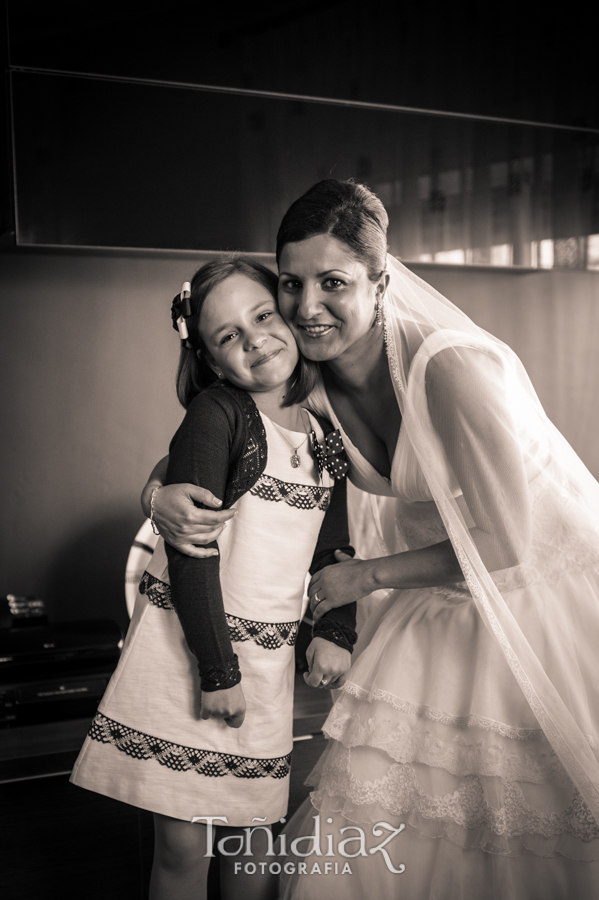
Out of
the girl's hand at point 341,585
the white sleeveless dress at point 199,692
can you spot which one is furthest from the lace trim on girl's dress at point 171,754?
the girl's hand at point 341,585

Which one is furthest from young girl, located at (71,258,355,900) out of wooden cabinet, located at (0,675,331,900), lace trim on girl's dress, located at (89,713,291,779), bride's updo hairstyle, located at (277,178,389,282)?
wooden cabinet, located at (0,675,331,900)

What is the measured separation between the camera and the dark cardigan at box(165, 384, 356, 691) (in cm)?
112

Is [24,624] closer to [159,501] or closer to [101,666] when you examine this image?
[101,666]

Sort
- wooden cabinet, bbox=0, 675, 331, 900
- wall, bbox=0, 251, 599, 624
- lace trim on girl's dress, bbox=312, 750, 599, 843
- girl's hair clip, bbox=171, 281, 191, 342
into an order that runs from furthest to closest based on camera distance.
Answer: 1. wall, bbox=0, 251, 599, 624
2. wooden cabinet, bbox=0, 675, 331, 900
3. girl's hair clip, bbox=171, 281, 191, 342
4. lace trim on girl's dress, bbox=312, 750, 599, 843

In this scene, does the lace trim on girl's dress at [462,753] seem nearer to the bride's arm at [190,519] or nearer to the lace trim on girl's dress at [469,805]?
the lace trim on girl's dress at [469,805]

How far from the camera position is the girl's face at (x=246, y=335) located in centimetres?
118

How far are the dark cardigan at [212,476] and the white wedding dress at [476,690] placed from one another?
0.24 metres

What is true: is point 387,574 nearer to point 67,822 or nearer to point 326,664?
point 326,664

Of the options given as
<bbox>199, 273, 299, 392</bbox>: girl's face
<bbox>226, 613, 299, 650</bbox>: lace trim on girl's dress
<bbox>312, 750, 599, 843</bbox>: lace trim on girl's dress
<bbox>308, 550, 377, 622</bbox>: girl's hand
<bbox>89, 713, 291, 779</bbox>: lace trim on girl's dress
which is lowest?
<bbox>312, 750, 599, 843</bbox>: lace trim on girl's dress

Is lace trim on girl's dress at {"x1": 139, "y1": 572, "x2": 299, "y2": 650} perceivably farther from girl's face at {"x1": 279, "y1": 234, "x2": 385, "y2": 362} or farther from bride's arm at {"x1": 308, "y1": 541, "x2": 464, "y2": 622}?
girl's face at {"x1": 279, "y1": 234, "x2": 385, "y2": 362}

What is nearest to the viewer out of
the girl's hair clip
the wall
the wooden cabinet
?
the girl's hair clip

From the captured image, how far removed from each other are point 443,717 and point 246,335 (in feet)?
2.14

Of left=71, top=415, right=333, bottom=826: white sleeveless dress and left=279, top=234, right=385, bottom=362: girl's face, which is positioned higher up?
left=279, top=234, right=385, bottom=362: girl's face

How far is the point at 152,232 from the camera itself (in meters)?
1.89
